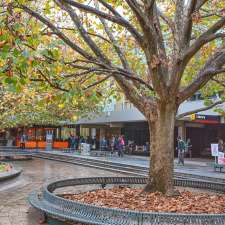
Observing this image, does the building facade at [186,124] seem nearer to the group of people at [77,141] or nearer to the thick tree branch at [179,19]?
the group of people at [77,141]

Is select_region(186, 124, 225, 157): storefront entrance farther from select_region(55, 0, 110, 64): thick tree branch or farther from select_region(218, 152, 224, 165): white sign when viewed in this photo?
select_region(55, 0, 110, 64): thick tree branch

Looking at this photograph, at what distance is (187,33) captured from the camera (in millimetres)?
9477

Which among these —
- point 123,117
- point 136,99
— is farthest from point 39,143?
point 136,99

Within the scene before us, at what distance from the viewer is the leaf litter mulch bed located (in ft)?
27.5

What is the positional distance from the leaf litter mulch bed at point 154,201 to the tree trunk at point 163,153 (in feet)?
0.70

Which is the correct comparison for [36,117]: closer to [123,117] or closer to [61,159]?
[61,159]

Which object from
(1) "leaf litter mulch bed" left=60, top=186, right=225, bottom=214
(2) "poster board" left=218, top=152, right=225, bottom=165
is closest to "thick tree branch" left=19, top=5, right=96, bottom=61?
(1) "leaf litter mulch bed" left=60, top=186, right=225, bottom=214

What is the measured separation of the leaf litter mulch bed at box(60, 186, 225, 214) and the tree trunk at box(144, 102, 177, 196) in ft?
0.70

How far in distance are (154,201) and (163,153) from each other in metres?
1.05

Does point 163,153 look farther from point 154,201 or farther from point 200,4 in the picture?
point 200,4

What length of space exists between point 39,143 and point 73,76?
41609 millimetres

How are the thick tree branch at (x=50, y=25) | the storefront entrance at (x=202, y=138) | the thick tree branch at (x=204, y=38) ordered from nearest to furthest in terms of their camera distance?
the thick tree branch at (x=50, y=25)
the thick tree branch at (x=204, y=38)
the storefront entrance at (x=202, y=138)

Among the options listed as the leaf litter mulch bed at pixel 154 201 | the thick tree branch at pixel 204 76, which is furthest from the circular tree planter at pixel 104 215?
the thick tree branch at pixel 204 76

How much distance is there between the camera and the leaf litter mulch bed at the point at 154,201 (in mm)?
8367
